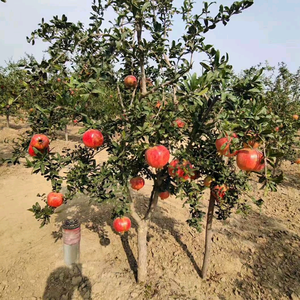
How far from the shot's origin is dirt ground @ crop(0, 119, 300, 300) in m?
2.99

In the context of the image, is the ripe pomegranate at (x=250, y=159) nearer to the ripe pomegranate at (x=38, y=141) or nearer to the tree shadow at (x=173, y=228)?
the ripe pomegranate at (x=38, y=141)

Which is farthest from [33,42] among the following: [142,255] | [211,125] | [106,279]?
[106,279]

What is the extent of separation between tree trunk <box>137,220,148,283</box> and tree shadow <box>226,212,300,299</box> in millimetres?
1385

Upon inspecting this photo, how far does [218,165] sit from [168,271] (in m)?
2.04

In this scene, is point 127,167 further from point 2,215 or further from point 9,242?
point 2,215

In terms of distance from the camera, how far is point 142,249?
120 inches

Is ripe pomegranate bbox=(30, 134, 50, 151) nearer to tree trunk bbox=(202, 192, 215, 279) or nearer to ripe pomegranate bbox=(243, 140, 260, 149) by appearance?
ripe pomegranate bbox=(243, 140, 260, 149)

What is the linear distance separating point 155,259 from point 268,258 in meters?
1.93

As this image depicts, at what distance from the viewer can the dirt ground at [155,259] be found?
9.82ft

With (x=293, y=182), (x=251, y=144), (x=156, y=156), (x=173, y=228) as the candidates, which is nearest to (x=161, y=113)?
(x=156, y=156)

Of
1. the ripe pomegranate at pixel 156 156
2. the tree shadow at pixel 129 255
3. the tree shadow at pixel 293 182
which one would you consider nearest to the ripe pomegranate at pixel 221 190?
the ripe pomegranate at pixel 156 156

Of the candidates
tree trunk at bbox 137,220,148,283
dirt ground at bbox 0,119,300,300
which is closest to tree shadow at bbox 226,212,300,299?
dirt ground at bbox 0,119,300,300

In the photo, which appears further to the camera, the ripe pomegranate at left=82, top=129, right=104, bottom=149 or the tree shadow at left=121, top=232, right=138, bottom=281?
the tree shadow at left=121, top=232, right=138, bottom=281

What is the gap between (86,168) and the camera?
2273 millimetres
